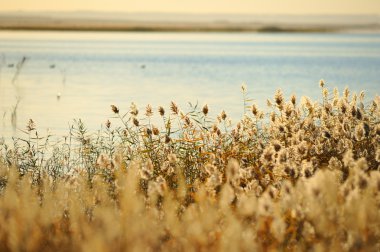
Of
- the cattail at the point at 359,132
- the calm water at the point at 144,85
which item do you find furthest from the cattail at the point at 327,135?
the calm water at the point at 144,85

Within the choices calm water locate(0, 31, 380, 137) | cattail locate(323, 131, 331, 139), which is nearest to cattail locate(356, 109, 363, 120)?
cattail locate(323, 131, 331, 139)

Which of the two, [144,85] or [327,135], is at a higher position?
[144,85]

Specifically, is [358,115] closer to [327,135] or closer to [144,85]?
[327,135]

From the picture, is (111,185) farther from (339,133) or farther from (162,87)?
(162,87)

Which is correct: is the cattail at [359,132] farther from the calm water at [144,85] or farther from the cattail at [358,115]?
the calm water at [144,85]

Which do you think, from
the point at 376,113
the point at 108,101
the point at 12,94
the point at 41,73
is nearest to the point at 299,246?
the point at 376,113

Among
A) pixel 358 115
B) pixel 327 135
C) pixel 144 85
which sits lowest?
pixel 327 135

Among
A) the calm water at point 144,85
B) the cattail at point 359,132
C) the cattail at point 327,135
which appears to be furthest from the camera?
the calm water at point 144,85

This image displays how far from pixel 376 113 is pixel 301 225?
406cm

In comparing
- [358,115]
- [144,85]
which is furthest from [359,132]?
[144,85]

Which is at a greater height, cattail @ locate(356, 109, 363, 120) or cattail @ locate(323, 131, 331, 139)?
cattail @ locate(356, 109, 363, 120)

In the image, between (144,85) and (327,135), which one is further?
(144,85)

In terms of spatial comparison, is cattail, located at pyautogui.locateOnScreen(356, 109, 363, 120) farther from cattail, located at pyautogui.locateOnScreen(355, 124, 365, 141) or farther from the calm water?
the calm water

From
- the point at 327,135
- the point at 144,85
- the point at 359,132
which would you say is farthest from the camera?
the point at 144,85
